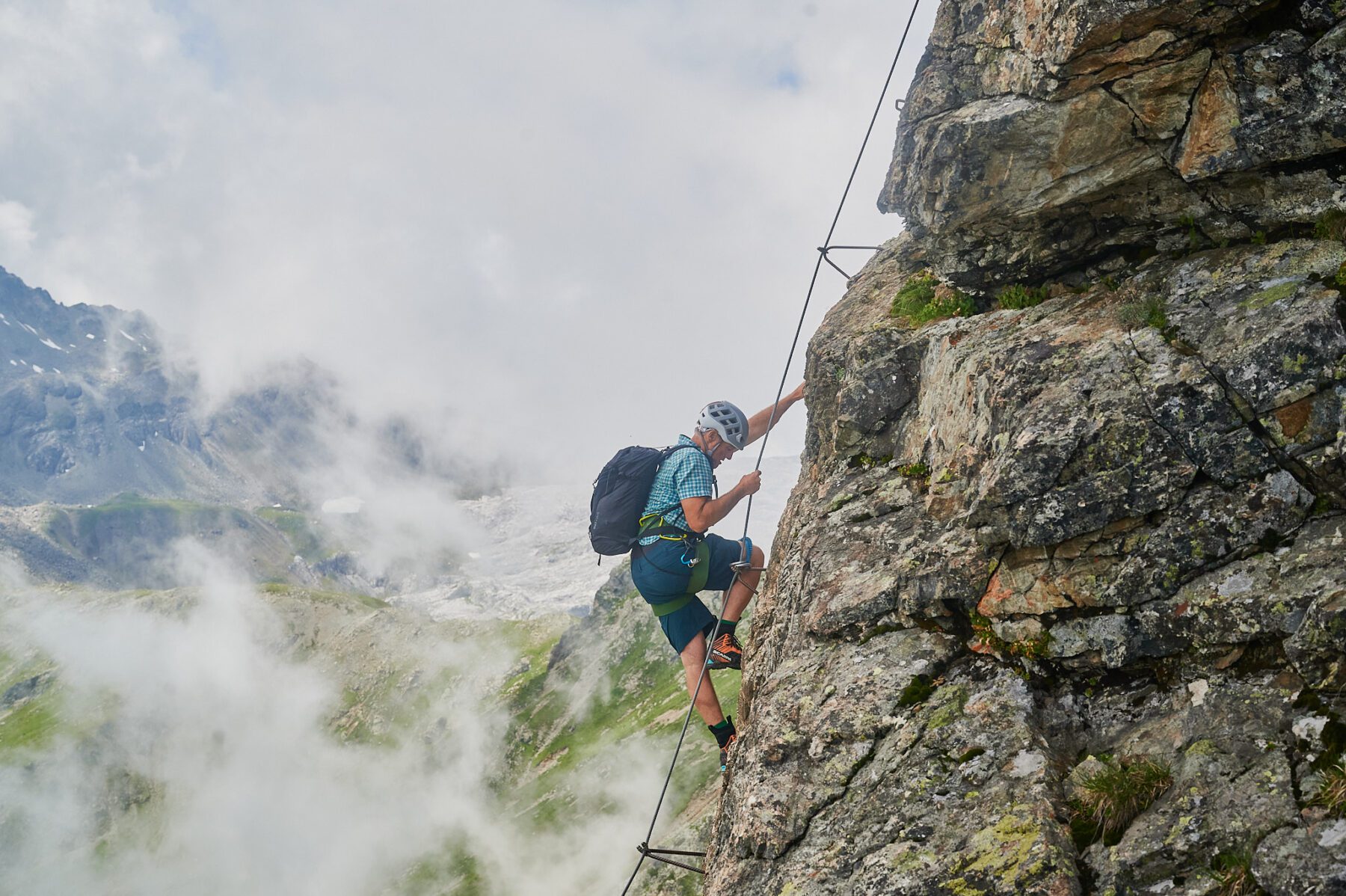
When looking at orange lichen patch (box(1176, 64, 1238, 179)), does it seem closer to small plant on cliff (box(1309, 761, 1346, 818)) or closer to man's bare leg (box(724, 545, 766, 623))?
small plant on cliff (box(1309, 761, 1346, 818))

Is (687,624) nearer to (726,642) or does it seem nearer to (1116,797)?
(726,642)

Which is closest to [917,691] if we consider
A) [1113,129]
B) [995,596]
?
[995,596]

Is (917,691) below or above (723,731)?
below

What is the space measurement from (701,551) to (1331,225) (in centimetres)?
1113

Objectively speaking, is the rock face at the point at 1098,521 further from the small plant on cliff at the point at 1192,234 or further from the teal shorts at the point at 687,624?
the teal shorts at the point at 687,624

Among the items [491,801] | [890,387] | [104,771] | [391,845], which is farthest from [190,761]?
[890,387]

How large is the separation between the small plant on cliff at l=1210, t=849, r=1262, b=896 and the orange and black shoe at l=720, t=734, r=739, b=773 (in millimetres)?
7383

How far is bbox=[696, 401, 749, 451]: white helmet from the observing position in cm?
1648

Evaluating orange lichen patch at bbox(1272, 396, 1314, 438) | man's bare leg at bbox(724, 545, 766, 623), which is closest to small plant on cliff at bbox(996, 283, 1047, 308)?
orange lichen patch at bbox(1272, 396, 1314, 438)

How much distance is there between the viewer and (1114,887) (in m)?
7.46

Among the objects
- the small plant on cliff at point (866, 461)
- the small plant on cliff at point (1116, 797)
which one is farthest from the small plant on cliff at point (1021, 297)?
the small plant on cliff at point (1116, 797)

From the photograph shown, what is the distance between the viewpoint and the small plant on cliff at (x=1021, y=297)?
12.9m

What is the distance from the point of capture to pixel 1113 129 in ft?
36.3

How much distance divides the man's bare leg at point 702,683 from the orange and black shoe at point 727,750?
0.41 m
